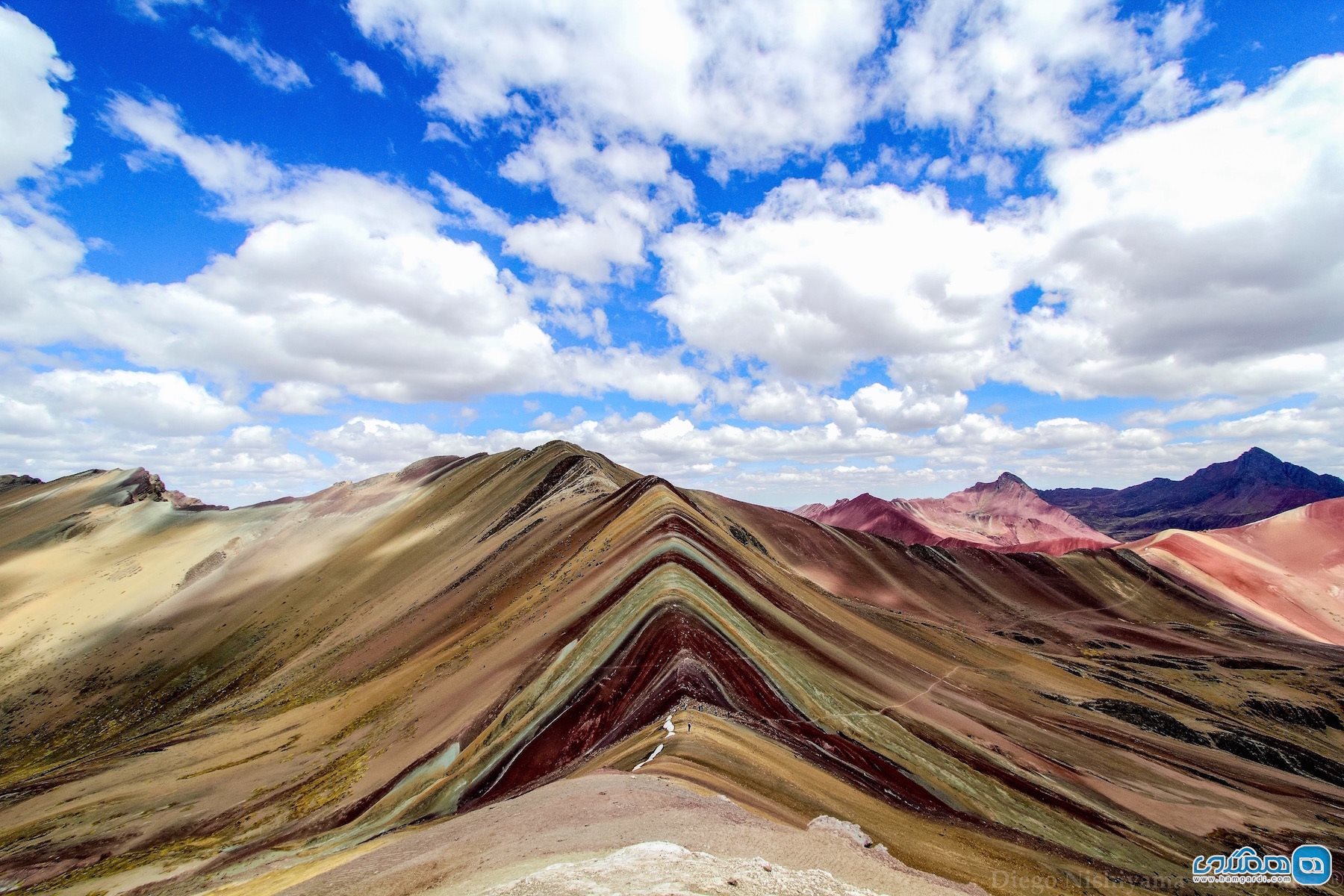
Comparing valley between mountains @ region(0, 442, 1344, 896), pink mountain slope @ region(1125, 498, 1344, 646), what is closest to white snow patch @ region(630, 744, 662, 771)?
valley between mountains @ region(0, 442, 1344, 896)

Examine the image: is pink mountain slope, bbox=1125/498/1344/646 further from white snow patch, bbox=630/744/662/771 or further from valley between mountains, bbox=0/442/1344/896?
white snow patch, bbox=630/744/662/771

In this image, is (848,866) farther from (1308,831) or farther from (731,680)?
(1308,831)

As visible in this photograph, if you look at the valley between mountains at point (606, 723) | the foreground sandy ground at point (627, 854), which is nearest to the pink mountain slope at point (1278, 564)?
the valley between mountains at point (606, 723)

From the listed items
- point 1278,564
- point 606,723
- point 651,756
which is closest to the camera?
point 651,756

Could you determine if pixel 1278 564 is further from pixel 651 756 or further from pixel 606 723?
pixel 651 756

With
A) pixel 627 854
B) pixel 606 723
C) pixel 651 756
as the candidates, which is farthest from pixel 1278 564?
pixel 627 854

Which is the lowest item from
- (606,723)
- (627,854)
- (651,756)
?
(606,723)

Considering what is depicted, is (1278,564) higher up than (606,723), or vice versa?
(606,723)

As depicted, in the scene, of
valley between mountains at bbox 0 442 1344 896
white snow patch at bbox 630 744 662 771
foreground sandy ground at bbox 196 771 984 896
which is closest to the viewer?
foreground sandy ground at bbox 196 771 984 896
